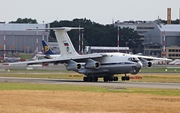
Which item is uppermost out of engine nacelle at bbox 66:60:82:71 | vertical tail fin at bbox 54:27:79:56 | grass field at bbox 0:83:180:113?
vertical tail fin at bbox 54:27:79:56

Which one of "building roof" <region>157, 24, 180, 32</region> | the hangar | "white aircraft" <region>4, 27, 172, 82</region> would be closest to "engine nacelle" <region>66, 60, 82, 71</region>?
"white aircraft" <region>4, 27, 172, 82</region>

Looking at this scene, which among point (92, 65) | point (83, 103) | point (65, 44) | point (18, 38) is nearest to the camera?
point (83, 103)

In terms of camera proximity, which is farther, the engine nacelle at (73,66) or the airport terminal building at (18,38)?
the airport terminal building at (18,38)

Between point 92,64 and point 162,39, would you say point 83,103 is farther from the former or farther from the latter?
point 162,39

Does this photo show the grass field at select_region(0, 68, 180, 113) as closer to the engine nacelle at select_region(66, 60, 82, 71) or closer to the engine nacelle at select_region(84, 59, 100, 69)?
the engine nacelle at select_region(84, 59, 100, 69)

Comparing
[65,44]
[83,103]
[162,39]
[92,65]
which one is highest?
[65,44]

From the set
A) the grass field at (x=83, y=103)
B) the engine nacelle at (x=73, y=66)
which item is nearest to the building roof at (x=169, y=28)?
the engine nacelle at (x=73, y=66)

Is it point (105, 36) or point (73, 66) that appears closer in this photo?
point (73, 66)

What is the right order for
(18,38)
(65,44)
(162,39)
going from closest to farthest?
(65,44) < (162,39) < (18,38)

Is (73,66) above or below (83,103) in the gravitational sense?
above

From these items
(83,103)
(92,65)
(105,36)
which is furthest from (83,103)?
(105,36)

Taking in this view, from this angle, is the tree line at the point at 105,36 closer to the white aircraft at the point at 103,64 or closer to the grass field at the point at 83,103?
the white aircraft at the point at 103,64

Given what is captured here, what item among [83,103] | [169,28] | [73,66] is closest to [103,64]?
[73,66]

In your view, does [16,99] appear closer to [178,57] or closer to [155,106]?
[155,106]
